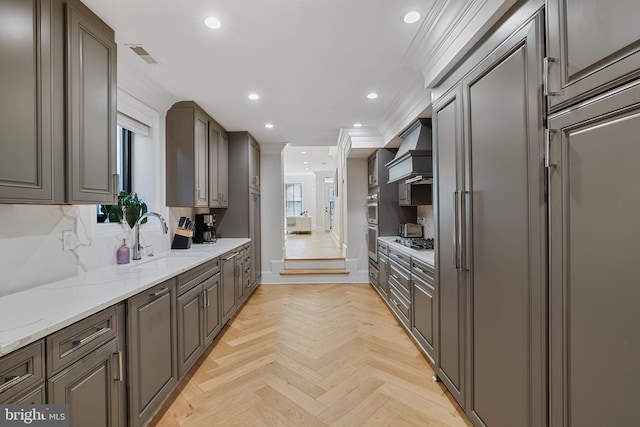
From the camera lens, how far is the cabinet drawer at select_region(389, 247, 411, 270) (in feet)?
9.71

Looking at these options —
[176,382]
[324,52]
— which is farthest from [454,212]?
[176,382]

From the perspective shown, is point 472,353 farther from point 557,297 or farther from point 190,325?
point 190,325

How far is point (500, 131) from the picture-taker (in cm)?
138

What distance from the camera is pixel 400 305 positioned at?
3232mm

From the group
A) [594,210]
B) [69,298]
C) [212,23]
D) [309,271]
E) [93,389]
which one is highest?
[212,23]

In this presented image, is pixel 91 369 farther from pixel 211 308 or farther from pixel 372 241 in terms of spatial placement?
pixel 372 241

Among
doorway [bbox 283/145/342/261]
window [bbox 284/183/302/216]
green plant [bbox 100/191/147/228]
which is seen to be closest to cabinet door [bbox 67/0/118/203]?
green plant [bbox 100/191/147/228]

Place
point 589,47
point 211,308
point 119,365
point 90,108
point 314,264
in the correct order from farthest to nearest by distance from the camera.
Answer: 1. point 314,264
2. point 211,308
3. point 90,108
4. point 119,365
5. point 589,47

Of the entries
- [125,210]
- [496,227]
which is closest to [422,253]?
[496,227]

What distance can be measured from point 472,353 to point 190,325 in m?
2.03

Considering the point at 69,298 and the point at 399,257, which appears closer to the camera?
the point at 69,298

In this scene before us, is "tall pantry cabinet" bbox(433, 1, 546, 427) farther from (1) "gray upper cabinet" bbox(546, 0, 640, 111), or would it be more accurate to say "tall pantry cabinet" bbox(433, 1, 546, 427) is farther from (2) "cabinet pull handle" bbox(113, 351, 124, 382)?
(2) "cabinet pull handle" bbox(113, 351, 124, 382)

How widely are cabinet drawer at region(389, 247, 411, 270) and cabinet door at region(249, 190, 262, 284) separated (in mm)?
2167

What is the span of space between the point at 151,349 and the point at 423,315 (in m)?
2.12
